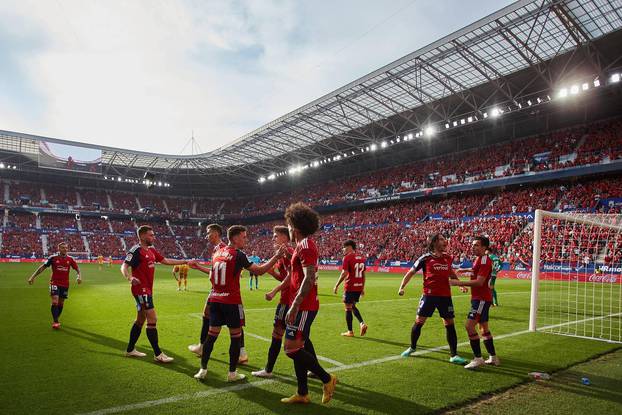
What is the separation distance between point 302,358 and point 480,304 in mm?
3512

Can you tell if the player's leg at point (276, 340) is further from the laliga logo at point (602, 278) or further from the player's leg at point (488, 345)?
the laliga logo at point (602, 278)

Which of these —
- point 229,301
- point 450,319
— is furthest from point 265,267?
point 450,319

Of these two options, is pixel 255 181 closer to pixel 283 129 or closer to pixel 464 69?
pixel 283 129

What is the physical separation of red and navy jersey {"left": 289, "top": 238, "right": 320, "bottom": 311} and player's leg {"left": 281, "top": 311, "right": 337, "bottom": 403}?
0.11m

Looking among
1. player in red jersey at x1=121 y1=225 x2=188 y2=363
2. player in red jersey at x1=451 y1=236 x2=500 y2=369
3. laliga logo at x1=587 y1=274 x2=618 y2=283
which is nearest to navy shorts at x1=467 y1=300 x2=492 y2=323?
player in red jersey at x1=451 y1=236 x2=500 y2=369

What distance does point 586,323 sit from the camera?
10805 mm

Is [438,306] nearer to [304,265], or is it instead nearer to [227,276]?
[304,265]

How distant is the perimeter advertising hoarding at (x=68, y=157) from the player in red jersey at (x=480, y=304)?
2120 inches

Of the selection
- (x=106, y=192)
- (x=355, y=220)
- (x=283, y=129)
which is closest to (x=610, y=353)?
(x=283, y=129)

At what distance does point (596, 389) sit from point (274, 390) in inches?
174

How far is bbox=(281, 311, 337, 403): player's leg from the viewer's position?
4.60 meters

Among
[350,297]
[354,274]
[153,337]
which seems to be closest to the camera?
[153,337]

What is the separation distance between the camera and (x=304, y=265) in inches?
181

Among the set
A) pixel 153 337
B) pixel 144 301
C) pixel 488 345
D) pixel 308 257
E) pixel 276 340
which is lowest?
pixel 153 337
